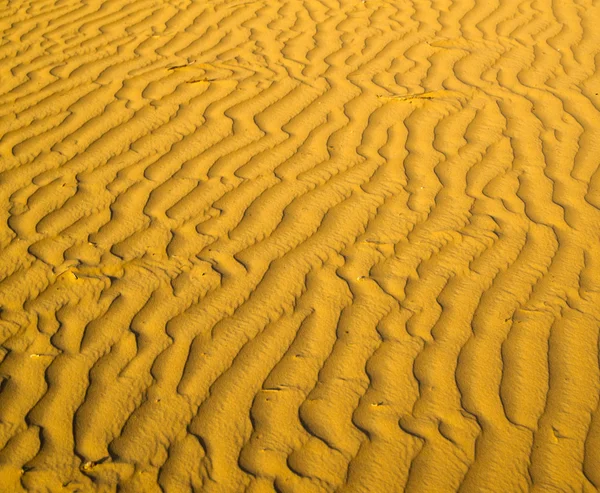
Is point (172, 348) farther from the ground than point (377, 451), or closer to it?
farther from the ground

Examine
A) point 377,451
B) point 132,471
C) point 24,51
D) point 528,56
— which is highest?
point 24,51

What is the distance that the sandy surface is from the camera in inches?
97.2

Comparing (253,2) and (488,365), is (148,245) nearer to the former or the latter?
(488,365)

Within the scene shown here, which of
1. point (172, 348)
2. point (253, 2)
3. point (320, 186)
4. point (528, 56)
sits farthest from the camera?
point (253, 2)

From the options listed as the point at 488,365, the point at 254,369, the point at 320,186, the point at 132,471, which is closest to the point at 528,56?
the point at 320,186

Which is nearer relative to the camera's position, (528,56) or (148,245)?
(148,245)

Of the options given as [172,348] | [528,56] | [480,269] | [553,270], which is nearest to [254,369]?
[172,348]

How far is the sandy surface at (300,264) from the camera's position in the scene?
2469mm

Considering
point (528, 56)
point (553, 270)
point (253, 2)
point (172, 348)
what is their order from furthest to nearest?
point (253, 2)
point (528, 56)
point (553, 270)
point (172, 348)

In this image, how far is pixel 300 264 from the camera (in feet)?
10.8

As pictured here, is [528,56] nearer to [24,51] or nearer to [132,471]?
[24,51]

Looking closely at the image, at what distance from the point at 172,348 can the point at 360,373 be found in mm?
732

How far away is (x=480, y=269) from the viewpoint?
3.27 meters

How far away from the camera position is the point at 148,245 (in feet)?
11.2
